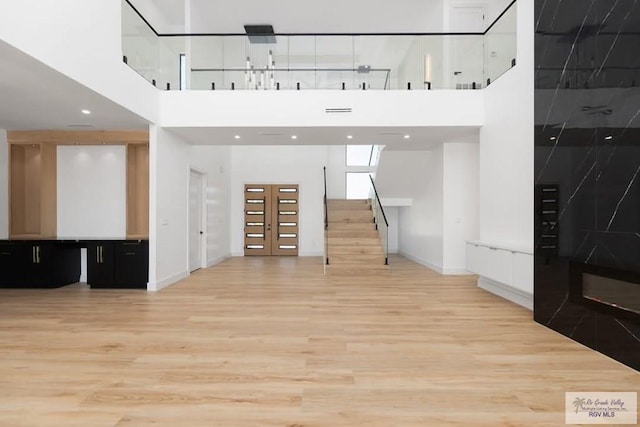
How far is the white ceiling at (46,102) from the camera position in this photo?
4445 mm

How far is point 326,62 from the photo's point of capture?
8258 mm

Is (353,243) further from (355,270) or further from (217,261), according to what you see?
(217,261)

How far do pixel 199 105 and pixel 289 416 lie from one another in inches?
262

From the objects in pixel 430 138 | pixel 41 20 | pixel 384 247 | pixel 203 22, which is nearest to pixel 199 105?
pixel 41 20

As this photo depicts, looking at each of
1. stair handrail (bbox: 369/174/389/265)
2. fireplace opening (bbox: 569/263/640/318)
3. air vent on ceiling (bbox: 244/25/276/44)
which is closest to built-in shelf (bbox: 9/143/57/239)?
air vent on ceiling (bbox: 244/25/276/44)

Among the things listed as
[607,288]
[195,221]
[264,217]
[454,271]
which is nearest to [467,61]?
[454,271]

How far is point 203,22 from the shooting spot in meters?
10.9

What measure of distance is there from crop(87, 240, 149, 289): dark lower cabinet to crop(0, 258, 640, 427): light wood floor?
1.08 m

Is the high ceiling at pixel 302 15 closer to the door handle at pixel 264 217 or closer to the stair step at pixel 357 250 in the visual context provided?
the door handle at pixel 264 217

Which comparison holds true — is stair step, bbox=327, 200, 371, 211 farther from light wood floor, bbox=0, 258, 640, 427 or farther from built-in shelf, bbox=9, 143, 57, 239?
built-in shelf, bbox=9, 143, 57, 239

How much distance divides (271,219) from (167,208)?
641 cm

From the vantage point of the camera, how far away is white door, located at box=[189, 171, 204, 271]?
980 centimetres

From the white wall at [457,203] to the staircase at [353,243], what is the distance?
1.72m

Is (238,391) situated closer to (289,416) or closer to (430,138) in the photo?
(289,416)
